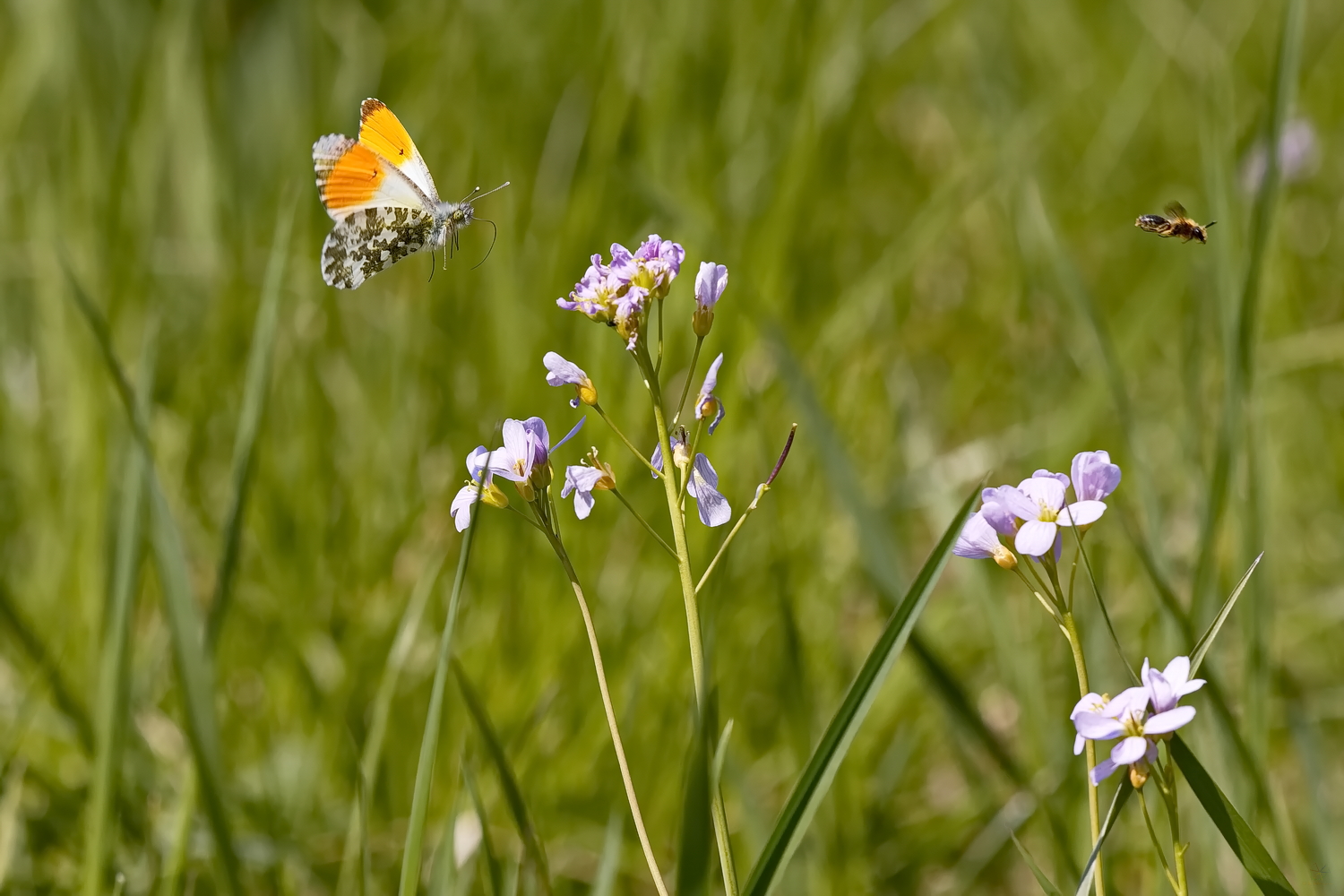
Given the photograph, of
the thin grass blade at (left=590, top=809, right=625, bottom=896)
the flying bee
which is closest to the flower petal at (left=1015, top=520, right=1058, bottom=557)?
the thin grass blade at (left=590, top=809, right=625, bottom=896)

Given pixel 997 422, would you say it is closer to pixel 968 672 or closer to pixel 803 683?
pixel 968 672

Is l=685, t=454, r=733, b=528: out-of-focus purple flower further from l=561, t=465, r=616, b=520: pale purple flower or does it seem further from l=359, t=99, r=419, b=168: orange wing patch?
l=359, t=99, r=419, b=168: orange wing patch

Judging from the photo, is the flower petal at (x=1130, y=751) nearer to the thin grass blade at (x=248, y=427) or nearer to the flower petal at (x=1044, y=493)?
the flower petal at (x=1044, y=493)

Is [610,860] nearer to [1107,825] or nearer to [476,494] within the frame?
[476,494]

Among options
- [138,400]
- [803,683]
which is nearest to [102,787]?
[138,400]

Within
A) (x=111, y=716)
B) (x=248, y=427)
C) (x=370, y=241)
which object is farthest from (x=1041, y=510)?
(x=248, y=427)
